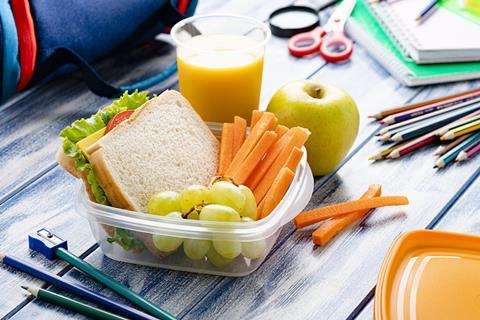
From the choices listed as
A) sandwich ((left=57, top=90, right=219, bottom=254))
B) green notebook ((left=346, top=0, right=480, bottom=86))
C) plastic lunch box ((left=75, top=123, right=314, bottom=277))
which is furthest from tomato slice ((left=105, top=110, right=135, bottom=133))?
green notebook ((left=346, top=0, right=480, bottom=86))

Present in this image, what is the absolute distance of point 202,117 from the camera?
146cm

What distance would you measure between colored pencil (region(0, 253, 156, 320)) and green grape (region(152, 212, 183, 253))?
10 centimetres

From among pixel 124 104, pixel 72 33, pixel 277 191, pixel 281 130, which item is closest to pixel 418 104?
pixel 281 130

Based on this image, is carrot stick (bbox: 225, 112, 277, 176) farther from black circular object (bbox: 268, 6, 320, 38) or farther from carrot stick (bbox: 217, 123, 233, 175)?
black circular object (bbox: 268, 6, 320, 38)

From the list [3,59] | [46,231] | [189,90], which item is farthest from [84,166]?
[3,59]

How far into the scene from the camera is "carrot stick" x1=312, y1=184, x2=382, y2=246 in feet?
4.06

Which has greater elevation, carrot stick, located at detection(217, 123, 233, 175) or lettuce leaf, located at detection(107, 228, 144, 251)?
carrot stick, located at detection(217, 123, 233, 175)

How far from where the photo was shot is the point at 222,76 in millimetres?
1406

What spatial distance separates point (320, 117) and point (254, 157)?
0.17 meters

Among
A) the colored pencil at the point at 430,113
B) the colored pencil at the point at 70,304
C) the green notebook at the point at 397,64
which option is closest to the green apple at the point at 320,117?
the colored pencil at the point at 430,113

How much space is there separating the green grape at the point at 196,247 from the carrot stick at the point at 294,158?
0.19m

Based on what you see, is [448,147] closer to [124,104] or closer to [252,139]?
[252,139]

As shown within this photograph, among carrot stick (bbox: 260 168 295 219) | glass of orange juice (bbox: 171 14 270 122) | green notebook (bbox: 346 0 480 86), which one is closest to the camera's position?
carrot stick (bbox: 260 168 295 219)

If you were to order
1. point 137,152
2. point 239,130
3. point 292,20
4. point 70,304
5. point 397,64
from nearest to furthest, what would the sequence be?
point 70,304 < point 137,152 < point 239,130 < point 397,64 < point 292,20
